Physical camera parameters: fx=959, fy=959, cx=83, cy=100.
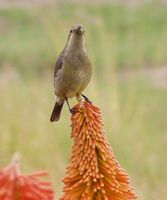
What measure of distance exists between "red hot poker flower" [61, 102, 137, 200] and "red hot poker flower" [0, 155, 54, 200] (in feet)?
1.11

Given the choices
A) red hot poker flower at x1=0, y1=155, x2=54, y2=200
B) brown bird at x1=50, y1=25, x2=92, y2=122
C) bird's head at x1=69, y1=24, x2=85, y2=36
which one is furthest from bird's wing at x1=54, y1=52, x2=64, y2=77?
red hot poker flower at x1=0, y1=155, x2=54, y2=200

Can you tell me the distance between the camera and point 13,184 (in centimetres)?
392

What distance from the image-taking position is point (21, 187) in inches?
153

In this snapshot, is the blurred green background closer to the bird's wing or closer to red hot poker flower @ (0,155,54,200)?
the bird's wing

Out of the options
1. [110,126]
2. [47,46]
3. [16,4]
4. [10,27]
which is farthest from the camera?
[16,4]

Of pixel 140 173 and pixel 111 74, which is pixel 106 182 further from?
pixel 111 74

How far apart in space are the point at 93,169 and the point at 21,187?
493 millimetres

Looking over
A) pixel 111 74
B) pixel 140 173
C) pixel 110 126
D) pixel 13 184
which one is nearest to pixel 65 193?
pixel 13 184

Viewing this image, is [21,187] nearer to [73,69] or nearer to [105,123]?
[73,69]

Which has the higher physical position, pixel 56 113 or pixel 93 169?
pixel 56 113

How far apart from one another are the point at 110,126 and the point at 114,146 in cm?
62

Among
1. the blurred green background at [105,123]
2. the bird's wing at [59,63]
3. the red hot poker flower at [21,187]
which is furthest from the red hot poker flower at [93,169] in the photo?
the blurred green background at [105,123]

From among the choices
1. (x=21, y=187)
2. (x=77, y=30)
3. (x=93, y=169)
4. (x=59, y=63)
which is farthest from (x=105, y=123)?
(x=93, y=169)

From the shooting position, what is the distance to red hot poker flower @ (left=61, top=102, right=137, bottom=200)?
348 centimetres
